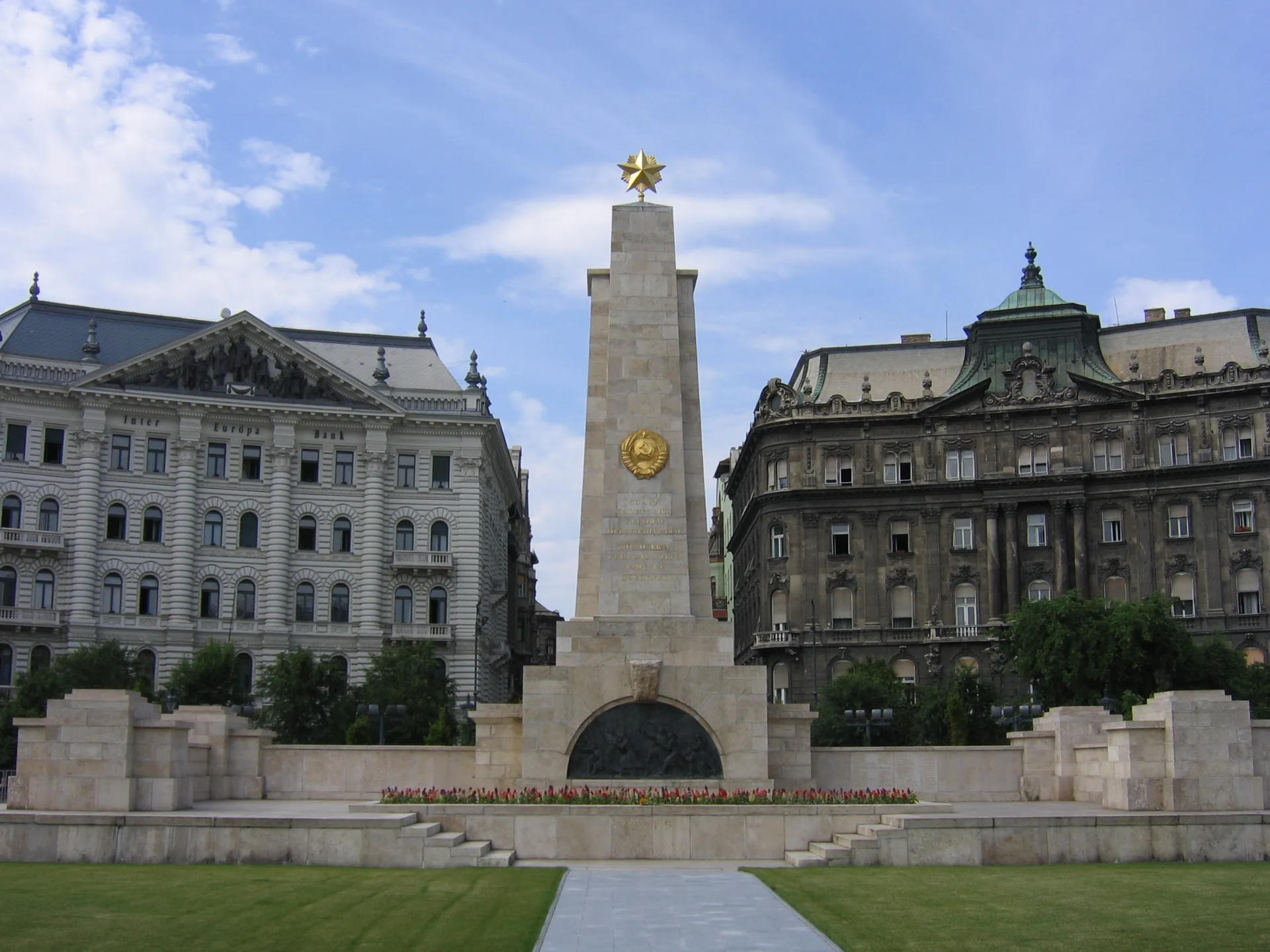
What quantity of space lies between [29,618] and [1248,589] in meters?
58.3

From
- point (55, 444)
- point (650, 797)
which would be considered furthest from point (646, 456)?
point (55, 444)

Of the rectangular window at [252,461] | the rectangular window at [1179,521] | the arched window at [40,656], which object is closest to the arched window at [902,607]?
the rectangular window at [1179,521]

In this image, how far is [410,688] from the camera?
6166cm

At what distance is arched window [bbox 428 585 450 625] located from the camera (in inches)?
2899

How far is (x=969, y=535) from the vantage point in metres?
83.1

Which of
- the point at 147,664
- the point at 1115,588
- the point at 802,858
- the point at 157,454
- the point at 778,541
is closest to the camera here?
the point at 802,858

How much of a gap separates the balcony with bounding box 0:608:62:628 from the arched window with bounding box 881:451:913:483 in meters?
42.9

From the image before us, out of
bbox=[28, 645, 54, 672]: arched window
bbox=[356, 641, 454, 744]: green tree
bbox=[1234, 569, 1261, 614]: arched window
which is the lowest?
bbox=[356, 641, 454, 744]: green tree

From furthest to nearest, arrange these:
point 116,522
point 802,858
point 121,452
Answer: point 121,452 < point 116,522 < point 802,858

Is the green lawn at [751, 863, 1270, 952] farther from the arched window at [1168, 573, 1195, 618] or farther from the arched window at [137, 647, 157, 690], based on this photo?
the arched window at [1168, 573, 1195, 618]

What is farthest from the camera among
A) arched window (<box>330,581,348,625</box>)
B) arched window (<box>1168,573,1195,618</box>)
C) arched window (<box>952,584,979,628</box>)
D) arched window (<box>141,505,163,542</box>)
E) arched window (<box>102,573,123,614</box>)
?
arched window (<box>952,584,979,628</box>)

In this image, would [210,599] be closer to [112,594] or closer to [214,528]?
[214,528]

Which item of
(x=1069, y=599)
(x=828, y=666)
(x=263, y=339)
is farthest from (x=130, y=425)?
(x=1069, y=599)

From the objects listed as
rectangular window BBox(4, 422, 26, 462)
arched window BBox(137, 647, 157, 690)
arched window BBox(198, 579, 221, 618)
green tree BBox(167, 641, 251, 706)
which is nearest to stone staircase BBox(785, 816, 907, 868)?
green tree BBox(167, 641, 251, 706)
